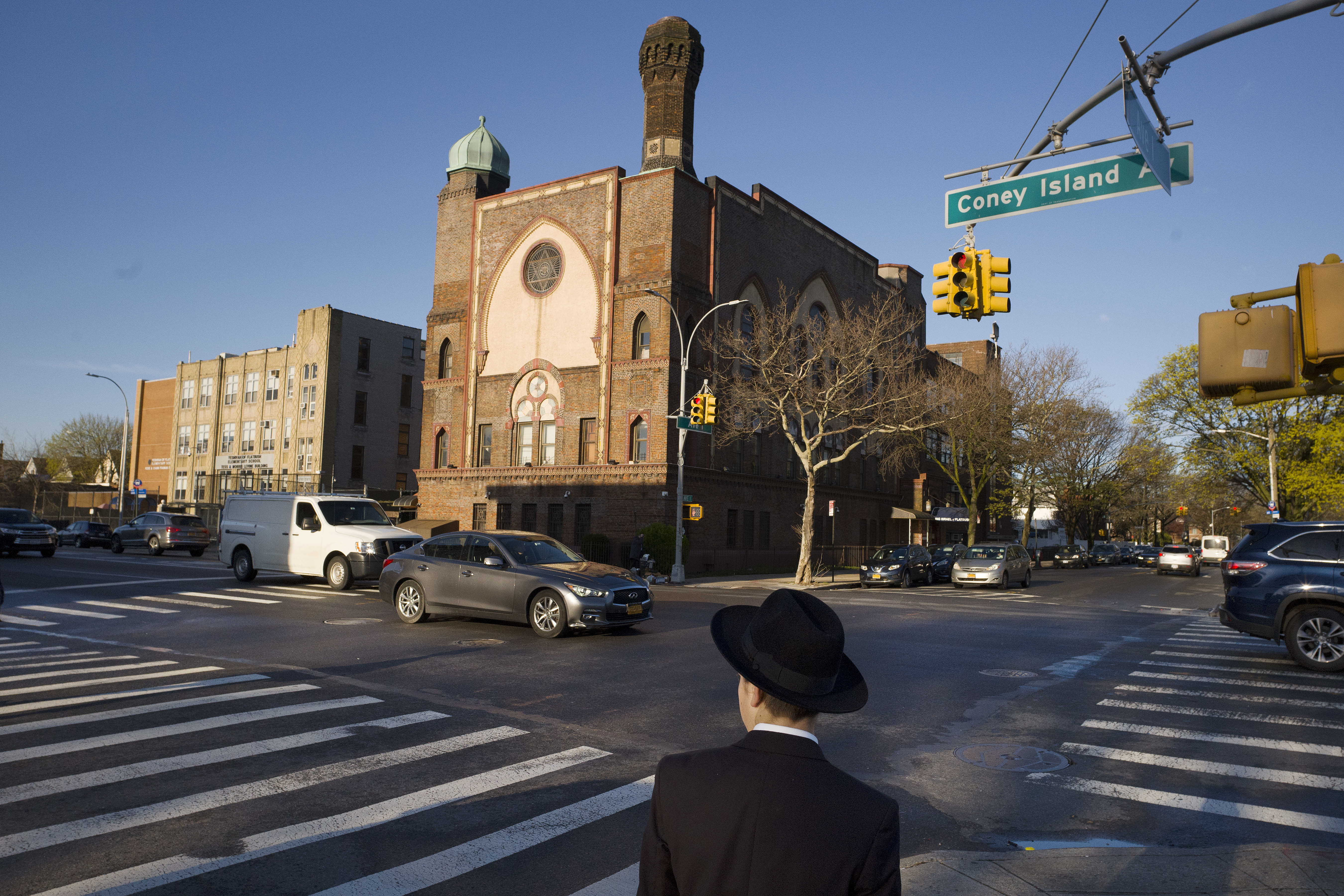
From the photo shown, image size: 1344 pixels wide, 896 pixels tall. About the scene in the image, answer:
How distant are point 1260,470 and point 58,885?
5789 centimetres

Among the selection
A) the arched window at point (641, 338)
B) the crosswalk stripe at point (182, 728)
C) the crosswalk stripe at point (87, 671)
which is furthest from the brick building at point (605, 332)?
the crosswalk stripe at point (182, 728)

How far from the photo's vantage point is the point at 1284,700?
10273 millimetres

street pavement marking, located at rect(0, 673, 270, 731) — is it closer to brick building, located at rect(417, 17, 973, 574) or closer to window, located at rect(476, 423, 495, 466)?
brick building, located at rect(417, 17, 973, 574)

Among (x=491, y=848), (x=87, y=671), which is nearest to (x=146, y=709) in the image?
(x=87, y=671)

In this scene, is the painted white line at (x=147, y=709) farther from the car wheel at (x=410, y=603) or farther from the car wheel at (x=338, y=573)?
the car wheel at (x=338, y=573)

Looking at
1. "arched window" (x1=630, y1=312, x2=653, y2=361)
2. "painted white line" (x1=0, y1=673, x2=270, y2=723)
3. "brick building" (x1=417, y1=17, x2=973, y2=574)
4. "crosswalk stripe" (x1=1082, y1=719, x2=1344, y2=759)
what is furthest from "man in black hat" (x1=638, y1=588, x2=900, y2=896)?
"arched window" (x1=630, y1=312, x2=653, y2=361)

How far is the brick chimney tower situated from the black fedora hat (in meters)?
43.0

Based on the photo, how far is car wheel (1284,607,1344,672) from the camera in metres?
12.3

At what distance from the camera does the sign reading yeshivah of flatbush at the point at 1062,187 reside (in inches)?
471

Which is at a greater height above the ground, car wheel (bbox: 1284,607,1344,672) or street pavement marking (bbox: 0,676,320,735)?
car wheel (bbox: 1284,607,1344,672)

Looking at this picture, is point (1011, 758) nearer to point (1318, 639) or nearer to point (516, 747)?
point (516, 747)

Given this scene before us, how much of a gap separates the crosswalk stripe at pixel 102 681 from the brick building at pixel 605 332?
87.7 feet

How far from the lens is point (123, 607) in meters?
17.8

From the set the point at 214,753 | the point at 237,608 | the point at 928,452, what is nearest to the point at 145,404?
the point at 928,452
